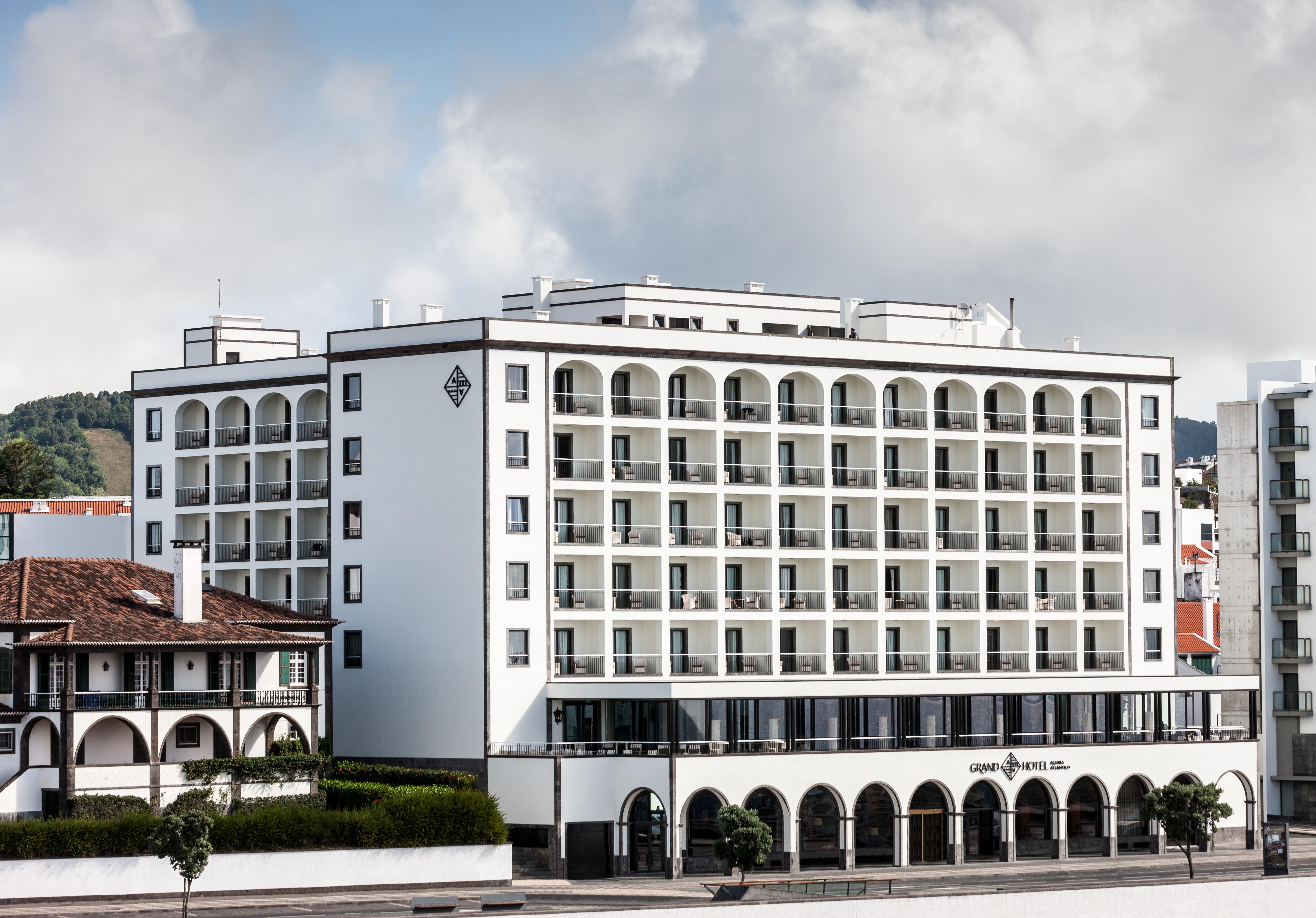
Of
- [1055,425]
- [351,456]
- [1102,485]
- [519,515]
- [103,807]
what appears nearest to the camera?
[103,807]

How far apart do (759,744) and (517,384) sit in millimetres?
19373

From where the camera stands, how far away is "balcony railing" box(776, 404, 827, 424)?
291ft

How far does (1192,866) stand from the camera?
80125 mm

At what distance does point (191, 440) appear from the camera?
3760 inches

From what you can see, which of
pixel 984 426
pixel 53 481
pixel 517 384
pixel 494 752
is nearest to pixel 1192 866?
pixel 984 426

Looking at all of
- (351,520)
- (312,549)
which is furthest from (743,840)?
(312,549)

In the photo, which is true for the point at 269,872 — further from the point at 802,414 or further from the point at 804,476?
the point at 802,414

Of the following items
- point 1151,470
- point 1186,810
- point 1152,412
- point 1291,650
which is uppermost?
point 1152,412

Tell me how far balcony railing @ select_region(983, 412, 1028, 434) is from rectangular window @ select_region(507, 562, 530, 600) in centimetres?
2584

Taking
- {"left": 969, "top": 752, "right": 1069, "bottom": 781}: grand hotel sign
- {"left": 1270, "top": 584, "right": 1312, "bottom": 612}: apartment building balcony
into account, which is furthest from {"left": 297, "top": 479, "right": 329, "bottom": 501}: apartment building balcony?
{"left": 1270, "top": 584, "right": 1312, "bottom": 612}: apartment building balcony

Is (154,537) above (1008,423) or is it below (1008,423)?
below

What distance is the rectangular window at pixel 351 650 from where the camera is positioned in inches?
3319

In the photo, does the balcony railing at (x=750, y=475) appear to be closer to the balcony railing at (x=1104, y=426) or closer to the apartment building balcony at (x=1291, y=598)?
the balcony railing at (x=1104, y=426)

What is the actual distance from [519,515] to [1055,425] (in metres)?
29.3
